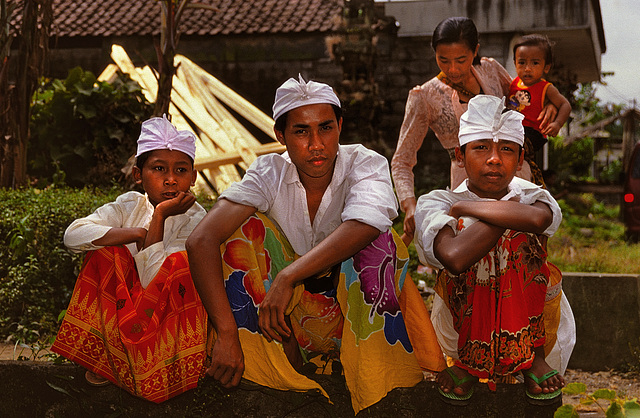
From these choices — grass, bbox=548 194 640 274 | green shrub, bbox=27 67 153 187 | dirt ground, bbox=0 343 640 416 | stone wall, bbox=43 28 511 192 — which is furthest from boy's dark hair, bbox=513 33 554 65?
stone wall, bbox=43 28 511 192

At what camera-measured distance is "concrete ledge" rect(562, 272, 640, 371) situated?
13.9ft

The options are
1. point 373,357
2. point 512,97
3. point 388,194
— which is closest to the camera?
point 373,357

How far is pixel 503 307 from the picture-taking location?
245 cm

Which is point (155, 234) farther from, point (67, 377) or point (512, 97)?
point (512, 97)

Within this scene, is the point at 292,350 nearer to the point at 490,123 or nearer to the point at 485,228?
the point at 485,228

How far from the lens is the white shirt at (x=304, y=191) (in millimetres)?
2666

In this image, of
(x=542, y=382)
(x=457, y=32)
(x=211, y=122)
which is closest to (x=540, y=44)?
(x=457, y=32)

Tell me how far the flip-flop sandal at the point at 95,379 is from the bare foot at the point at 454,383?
132 centimetres

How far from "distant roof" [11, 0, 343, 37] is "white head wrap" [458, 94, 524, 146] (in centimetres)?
1056

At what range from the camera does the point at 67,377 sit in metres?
2.76

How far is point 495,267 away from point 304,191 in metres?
0.83

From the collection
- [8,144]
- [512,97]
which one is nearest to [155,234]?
[512,97]

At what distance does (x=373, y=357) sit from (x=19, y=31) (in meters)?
5.33

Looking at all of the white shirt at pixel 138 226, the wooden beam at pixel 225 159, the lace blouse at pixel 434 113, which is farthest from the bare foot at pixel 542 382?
the wooden beam at pixel 225 159
